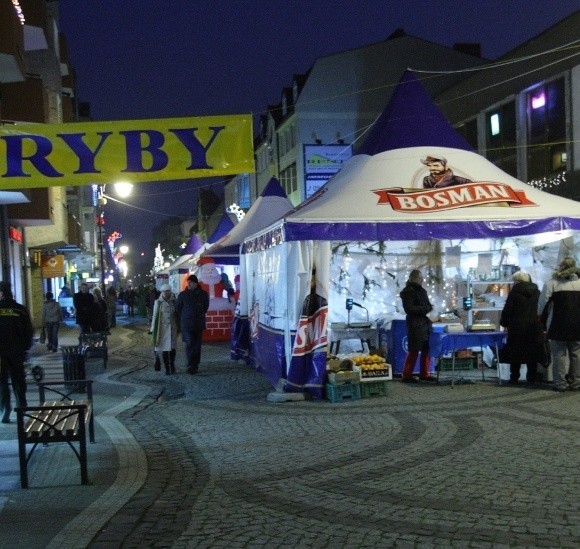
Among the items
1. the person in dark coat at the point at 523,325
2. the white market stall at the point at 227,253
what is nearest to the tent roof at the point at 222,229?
the white market stall at the point at 227,253

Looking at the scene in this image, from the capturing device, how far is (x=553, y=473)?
22.2ft

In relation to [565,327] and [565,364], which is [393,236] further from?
[565,364]

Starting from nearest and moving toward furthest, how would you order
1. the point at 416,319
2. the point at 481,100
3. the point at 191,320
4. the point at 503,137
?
the point at 416,319
the point at 191,320
the point at 503,137
the point at 481,100

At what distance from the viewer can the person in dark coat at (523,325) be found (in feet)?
38.6

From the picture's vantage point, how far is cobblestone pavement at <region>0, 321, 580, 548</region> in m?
5.45

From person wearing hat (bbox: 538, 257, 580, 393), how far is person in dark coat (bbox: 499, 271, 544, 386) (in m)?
0.26

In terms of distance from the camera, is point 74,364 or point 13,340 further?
point 74,364

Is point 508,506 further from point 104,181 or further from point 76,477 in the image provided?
point 104,181

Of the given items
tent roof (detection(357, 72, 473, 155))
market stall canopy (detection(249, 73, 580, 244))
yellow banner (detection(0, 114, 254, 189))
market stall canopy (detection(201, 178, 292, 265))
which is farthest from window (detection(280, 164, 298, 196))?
yellow banner (detection(0, 114, 254, 189))

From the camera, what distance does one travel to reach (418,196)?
1186 cm

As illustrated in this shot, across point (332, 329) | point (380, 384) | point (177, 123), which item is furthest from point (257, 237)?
point (177, 123)

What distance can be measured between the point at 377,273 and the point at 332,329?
200 centimetres

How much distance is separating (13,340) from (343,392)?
14.8 feet

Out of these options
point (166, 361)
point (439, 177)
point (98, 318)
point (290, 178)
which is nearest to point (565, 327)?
point (439, 177)
